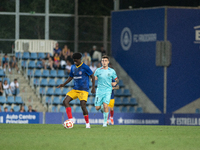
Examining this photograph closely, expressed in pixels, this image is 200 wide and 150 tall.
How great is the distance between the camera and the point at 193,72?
91.7 ft

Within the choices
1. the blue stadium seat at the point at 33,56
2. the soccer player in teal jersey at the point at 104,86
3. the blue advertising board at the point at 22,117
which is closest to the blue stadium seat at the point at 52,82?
the blue stadium seat at the point at 33,56

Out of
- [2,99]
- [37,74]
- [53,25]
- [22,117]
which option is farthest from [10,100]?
[53,25]

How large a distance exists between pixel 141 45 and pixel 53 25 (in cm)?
602

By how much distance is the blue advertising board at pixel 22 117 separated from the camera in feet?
76.9

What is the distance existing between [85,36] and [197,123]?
33.2 feet

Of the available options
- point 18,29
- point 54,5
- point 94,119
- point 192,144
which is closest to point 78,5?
point 54,5

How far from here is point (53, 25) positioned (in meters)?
31.7

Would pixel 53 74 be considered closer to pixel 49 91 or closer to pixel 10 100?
pixel 49 91

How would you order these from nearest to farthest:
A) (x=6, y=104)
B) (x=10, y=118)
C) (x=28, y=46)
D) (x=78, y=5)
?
(x=10, y=118)
(x=6, y=104)
(x=28, y=46)
(x=78, y=5)

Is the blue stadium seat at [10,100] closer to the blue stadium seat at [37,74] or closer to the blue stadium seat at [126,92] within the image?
the blue stadium seat at [37,74]

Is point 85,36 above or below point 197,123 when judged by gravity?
above

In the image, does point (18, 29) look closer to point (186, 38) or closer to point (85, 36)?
point (85, 36)

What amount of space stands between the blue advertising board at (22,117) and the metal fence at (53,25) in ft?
25.7

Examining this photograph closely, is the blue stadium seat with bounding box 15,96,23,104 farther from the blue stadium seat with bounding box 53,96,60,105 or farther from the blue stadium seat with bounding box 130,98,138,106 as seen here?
the blue stadium seat with bounding box 130,98,138,106
